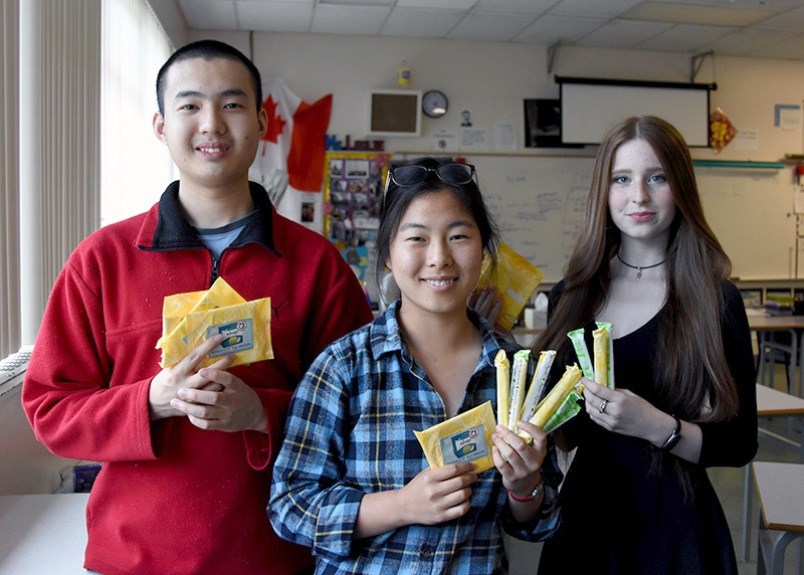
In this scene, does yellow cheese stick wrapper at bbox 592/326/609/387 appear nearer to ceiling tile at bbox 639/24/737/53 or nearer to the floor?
the floor

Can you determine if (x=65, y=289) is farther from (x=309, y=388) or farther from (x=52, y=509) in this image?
(x=52, y=509)

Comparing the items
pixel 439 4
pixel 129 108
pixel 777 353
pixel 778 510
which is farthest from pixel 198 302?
pixel 777 353

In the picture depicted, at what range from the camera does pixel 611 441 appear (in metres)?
1.46

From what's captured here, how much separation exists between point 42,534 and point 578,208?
5.35 metres

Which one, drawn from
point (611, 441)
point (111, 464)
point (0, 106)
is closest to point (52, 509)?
point (111, 464)

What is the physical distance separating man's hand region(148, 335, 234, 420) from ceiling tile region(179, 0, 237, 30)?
4461 mm

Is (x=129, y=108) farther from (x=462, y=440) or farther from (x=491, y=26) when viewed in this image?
(x=462, y=440)

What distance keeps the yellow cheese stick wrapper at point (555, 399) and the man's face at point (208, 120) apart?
706 millimetres

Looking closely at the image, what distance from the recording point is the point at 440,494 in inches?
40.9

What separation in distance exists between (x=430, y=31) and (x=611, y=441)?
484cm

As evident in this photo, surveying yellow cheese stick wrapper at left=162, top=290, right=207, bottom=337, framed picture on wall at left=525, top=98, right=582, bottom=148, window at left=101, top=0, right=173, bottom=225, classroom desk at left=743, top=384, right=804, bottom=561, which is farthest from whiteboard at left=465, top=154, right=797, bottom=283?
yellow cheese stick wrapper at left=162, top=290, right=207, bottom=337

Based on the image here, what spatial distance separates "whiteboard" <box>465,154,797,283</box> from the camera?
19.7 ft

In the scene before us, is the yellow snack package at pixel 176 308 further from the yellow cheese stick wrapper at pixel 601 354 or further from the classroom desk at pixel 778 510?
the classroom desk at pixel 778 510

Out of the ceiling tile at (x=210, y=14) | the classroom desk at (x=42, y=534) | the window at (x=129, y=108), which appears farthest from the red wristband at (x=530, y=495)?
the ceiling tile at (x=210, y=14)
